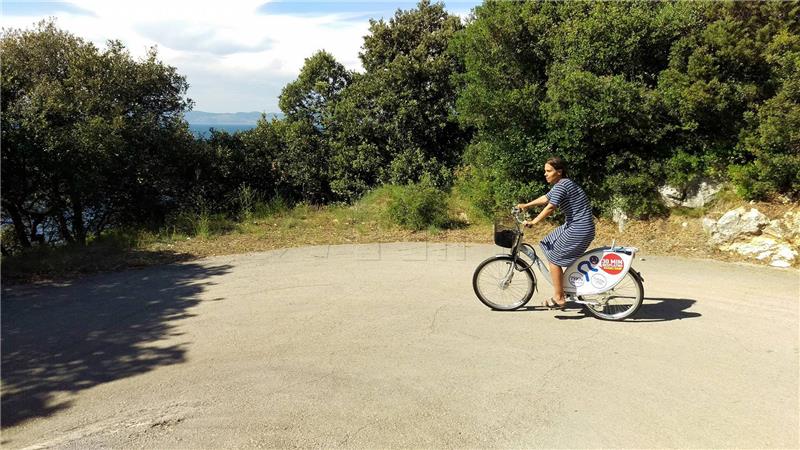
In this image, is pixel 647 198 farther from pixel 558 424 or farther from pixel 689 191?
pixel 558 424

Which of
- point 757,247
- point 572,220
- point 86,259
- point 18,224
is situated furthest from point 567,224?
point 18,224

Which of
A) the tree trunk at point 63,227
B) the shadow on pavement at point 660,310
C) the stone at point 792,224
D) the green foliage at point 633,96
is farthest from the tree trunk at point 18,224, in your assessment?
the stone at point 792,224

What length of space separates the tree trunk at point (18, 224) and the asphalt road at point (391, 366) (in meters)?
4.63

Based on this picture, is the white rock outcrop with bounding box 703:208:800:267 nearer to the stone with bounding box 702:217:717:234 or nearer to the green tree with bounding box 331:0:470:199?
the stone with bounding box 702:217:717:234

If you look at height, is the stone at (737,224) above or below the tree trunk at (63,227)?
above

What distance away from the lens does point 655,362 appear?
4762 mm

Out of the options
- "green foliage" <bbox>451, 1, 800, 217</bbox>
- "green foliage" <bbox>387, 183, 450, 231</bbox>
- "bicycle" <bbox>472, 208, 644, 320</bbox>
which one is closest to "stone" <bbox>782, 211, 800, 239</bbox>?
"green foliage" <bbox>451, 1, 800, 217</bbox>

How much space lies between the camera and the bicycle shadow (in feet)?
19.3

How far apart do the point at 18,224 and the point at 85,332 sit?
25.1ft

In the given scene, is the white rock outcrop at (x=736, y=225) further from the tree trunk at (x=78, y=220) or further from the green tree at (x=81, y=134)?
the tree trunk at (x=78, y=220)

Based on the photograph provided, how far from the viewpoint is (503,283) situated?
6.27 m

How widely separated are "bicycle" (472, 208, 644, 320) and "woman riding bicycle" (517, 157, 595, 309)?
0.13m

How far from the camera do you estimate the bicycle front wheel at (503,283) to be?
6.20m

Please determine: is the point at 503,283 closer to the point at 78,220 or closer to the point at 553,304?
the point at 553,304
